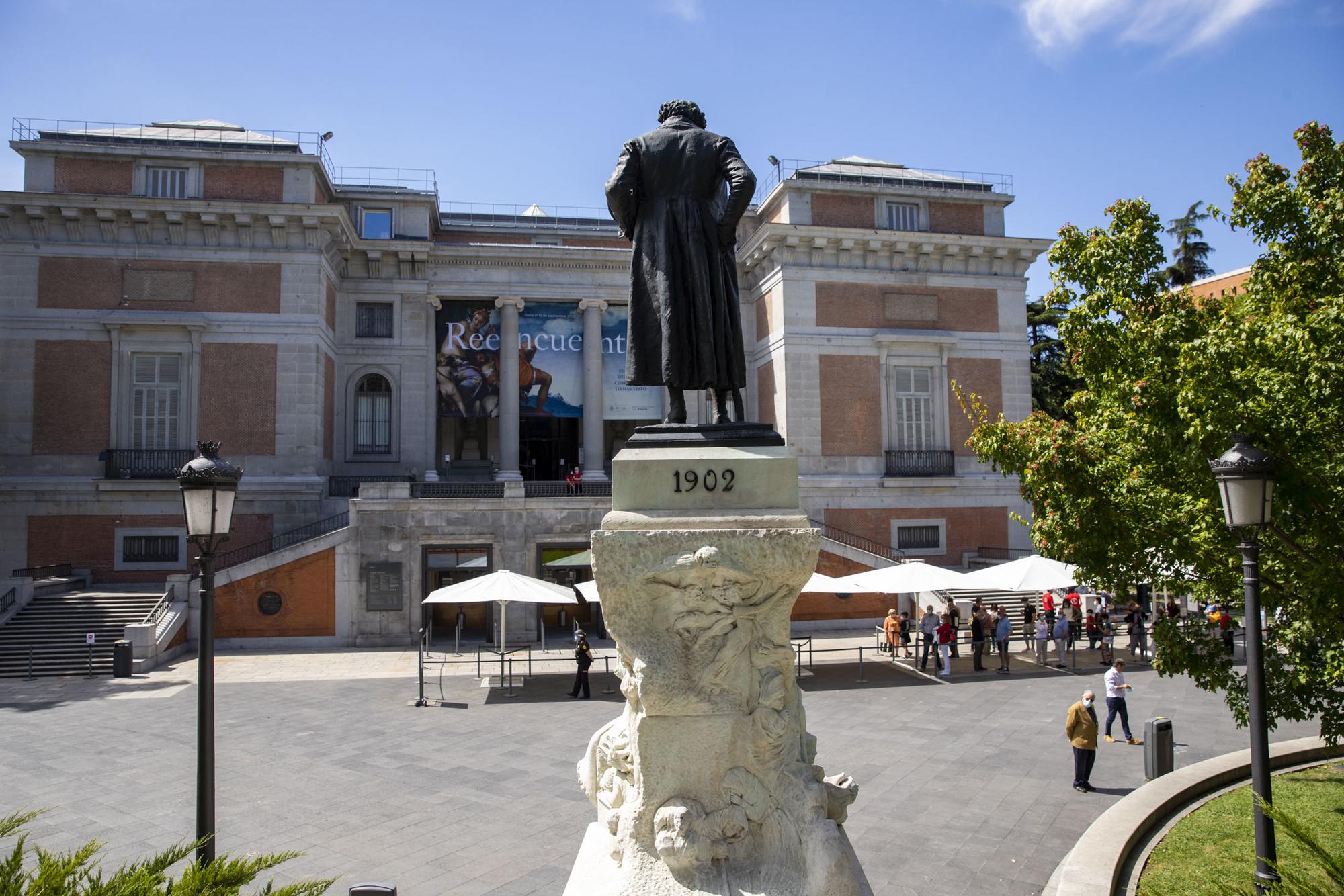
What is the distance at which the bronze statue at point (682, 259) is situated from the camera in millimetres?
6258

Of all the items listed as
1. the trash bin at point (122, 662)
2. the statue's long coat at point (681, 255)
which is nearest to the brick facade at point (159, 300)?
the trash bin at point (122, 662)

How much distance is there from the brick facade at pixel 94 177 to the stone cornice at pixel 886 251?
67.6ft

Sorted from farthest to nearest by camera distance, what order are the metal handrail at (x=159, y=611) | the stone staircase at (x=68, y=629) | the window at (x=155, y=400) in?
1. the window at (x=155, y=400)
2. the metal handrail at (x=159, y=611)
3. the stone staircase at (x=68, y=629)

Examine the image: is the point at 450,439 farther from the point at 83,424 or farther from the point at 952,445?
the point at 952,445

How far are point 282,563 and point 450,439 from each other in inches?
508

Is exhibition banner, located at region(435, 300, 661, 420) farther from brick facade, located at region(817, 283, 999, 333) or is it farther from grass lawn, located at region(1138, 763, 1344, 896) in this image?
grass lawn, located at region(1138, 763, 1344, 896)

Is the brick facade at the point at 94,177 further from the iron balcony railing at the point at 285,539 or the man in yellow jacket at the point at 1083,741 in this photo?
the man in yellow jacket at the point at 1083,741

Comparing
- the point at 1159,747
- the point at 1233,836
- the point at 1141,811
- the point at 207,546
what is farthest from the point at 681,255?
the point at 1159,747

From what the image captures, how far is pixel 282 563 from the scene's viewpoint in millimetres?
24156

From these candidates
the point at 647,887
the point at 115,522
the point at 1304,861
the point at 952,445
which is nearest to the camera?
the point at 647,887

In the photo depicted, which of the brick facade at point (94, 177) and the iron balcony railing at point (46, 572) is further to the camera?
the brick facade at point (94, 177)

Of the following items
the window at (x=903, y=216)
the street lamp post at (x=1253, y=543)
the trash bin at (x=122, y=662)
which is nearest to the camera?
the street lamp post at (x=1253, y=543)

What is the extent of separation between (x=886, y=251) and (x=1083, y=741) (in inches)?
914

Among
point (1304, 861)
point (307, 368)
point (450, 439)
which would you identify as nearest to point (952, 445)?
point (450, 439)
